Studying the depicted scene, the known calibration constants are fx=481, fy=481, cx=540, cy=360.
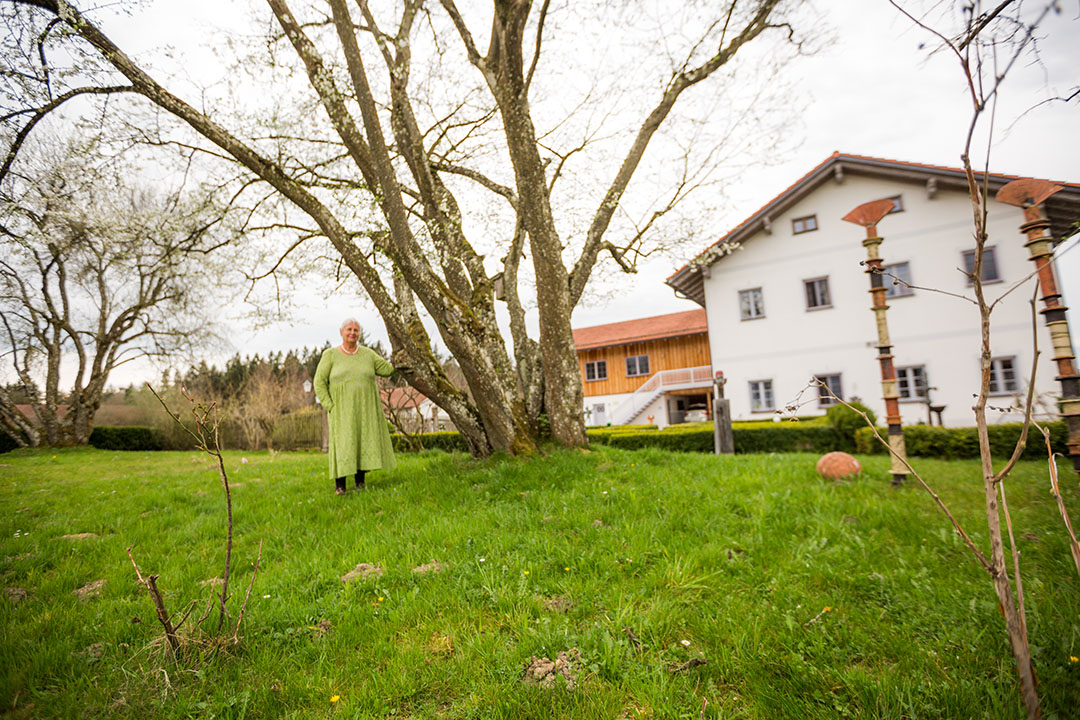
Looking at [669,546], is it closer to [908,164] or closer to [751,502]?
[751,502]

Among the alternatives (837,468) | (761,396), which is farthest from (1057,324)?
(761,396)

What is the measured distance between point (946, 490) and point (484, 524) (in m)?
5.08

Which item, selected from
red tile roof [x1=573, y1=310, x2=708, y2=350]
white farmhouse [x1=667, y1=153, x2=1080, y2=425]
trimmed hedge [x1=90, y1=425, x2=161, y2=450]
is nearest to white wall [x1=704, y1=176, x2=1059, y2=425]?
white farmhouse [x1=667, y1=153, x2=1080, y2=425]

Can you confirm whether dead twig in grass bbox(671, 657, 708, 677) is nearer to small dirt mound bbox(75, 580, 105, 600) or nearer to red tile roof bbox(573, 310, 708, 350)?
small dirt mound bbox(75, 580, 105, 600)

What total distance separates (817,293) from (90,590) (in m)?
21.2

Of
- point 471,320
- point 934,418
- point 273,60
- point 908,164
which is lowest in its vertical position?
point 934,418

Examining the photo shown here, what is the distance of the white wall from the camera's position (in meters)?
15.7

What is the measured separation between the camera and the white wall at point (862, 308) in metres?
15.7

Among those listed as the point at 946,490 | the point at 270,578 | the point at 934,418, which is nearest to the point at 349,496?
the point at 270,578

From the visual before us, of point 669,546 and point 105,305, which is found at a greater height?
point 105,305

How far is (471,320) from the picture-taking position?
6.55 meters

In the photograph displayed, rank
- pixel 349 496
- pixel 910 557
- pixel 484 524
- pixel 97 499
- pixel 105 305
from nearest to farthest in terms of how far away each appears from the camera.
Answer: pixel 910 557
pixel 484 524
pixel 349 496
pixel 97 499
pixel 105 305

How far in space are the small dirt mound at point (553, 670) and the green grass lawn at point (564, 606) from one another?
0.14 feet

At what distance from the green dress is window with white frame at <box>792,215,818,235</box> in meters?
18.7
